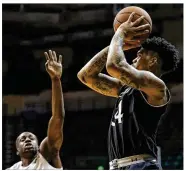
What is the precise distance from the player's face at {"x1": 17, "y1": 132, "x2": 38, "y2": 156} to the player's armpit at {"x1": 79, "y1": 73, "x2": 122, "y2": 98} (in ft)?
4.23

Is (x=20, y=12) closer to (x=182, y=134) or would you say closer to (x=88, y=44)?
(x=88, y=44)

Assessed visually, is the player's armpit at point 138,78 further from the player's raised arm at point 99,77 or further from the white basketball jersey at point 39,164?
the white basketball jersey at point 39,164

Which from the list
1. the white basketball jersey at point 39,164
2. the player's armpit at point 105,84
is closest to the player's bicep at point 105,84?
the player's armpit at point 105,84

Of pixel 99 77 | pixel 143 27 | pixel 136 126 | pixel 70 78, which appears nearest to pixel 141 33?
pixel 143 27

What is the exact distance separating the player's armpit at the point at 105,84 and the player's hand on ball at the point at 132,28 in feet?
1.90

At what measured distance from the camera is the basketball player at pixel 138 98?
4320mm

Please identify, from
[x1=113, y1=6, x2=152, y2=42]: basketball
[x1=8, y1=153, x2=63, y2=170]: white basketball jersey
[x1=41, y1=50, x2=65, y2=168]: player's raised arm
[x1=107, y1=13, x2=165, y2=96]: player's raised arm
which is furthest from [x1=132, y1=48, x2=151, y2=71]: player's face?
A: [x1=8, y1=153, x2=63, y2=170]: white basketball jersey

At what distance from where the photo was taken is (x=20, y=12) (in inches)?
267

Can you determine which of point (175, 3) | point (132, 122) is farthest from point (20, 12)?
point (132, 122)

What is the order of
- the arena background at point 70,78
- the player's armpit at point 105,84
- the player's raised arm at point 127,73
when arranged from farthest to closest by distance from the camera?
the arena background at point 70,78, the player's armpit at point 105,84, the player's raised arm at point 127,73

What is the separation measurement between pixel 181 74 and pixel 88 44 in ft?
3.76

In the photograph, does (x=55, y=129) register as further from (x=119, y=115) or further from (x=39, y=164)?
(x=119, y=115)

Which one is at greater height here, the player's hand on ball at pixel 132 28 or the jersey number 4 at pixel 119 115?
the player's hand on ball at pixel 132 28

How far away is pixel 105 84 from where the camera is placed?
499 cm
